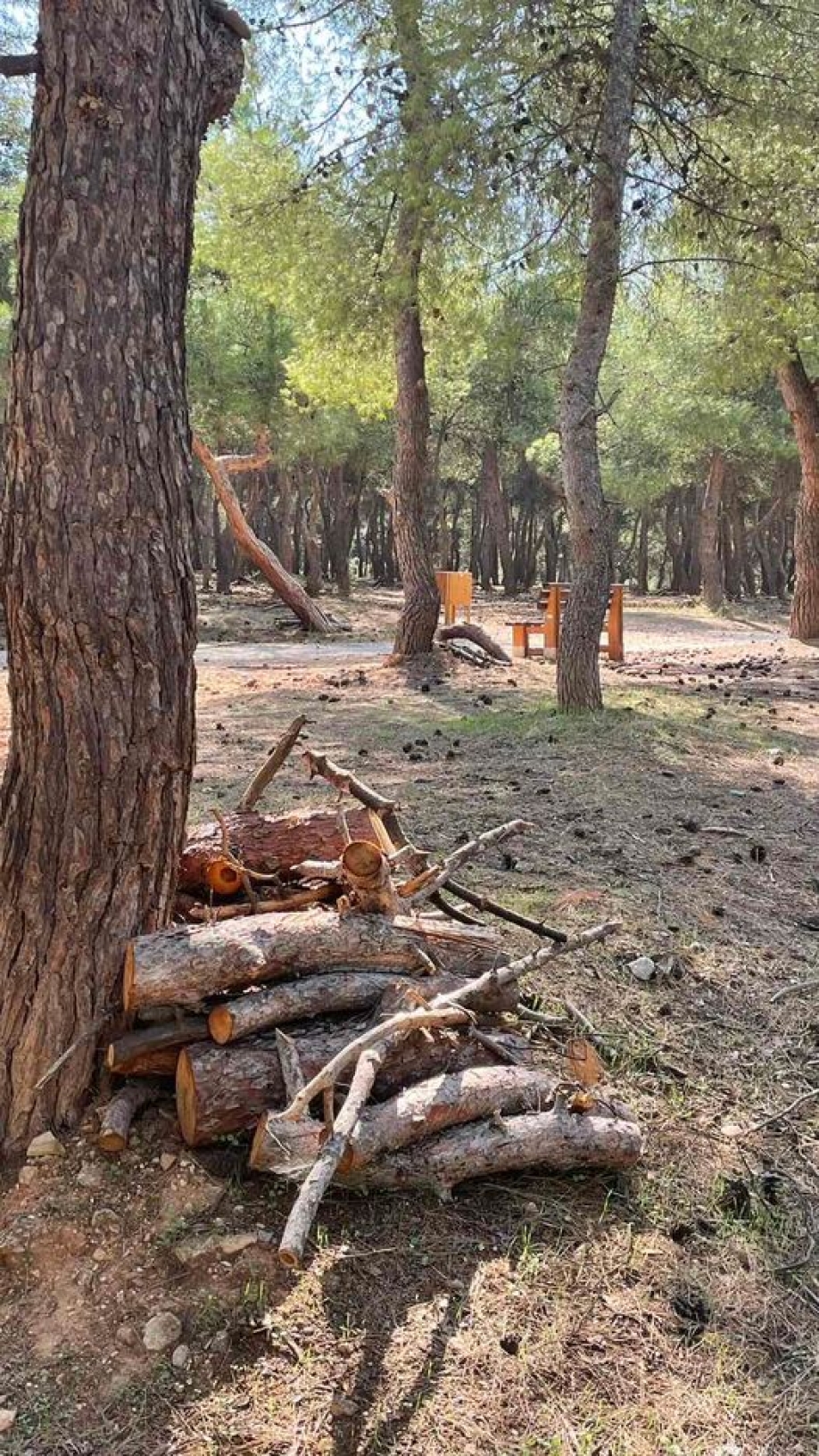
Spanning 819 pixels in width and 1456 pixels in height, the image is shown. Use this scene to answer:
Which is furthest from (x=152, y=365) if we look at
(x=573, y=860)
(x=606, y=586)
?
(x=606, y=586)

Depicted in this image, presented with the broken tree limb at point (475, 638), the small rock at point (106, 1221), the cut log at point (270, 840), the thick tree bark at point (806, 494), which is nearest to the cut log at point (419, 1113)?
the small rock at point (106, 1221)

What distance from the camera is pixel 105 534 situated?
2.46 meters

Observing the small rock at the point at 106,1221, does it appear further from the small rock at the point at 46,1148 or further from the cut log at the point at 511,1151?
the cut log at the point at 511,1151

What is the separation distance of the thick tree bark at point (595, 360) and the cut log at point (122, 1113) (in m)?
6.17

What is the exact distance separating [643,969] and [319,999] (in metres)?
1.54

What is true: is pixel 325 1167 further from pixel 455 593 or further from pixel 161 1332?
pixel 455 593

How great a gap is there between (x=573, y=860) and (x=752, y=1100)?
1977 mm

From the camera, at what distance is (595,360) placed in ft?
26.2

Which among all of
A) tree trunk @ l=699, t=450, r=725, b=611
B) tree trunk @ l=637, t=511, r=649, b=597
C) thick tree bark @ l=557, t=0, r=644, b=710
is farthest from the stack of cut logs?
tree trunk @ l=637, t=511, r=649, b=597

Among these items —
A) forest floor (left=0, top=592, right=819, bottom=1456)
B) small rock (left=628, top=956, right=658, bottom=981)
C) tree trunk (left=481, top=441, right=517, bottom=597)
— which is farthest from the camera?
tree trunk (left=481, top=441, right=517, bottom=597)

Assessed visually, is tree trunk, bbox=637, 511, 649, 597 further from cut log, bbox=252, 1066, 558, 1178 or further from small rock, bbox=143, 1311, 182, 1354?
small rock, bbox=143, 1311, 182, 1354

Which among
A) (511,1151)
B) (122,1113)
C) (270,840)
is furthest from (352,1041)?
(270,840)

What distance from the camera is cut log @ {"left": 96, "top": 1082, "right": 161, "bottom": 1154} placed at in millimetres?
2445

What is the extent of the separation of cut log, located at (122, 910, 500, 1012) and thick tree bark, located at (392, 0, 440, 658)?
7.31 m
